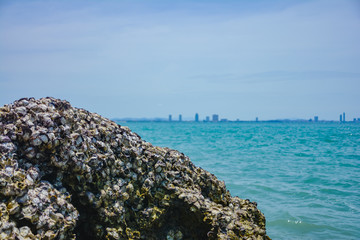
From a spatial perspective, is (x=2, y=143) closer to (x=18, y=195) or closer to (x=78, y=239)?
(x=18, y=195)

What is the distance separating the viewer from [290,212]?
10.2 metres

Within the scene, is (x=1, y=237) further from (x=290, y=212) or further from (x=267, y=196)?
(x=267, y=196)

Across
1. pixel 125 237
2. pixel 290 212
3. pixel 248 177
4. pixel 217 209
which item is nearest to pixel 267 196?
pixel 290 212

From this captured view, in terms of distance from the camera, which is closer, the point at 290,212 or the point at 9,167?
the point at 9,167

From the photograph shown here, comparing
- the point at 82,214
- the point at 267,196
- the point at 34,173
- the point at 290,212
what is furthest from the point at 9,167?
the point at 267,196

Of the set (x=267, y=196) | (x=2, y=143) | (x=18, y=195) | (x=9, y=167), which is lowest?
(x=267, y=196)

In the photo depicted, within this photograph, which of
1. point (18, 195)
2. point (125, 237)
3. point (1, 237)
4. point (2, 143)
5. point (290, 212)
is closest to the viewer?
point (1, 237)

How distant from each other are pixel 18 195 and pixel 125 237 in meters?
1.39

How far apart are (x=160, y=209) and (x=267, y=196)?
8627 mm

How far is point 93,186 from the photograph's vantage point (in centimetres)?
411

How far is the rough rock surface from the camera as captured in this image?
3443mm

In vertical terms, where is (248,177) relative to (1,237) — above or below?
below

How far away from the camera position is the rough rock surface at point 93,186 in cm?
344

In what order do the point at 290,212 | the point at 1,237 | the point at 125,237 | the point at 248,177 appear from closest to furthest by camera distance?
the point at 1,237, the point at 125,237, the point at 290,212, the point at 248,177
